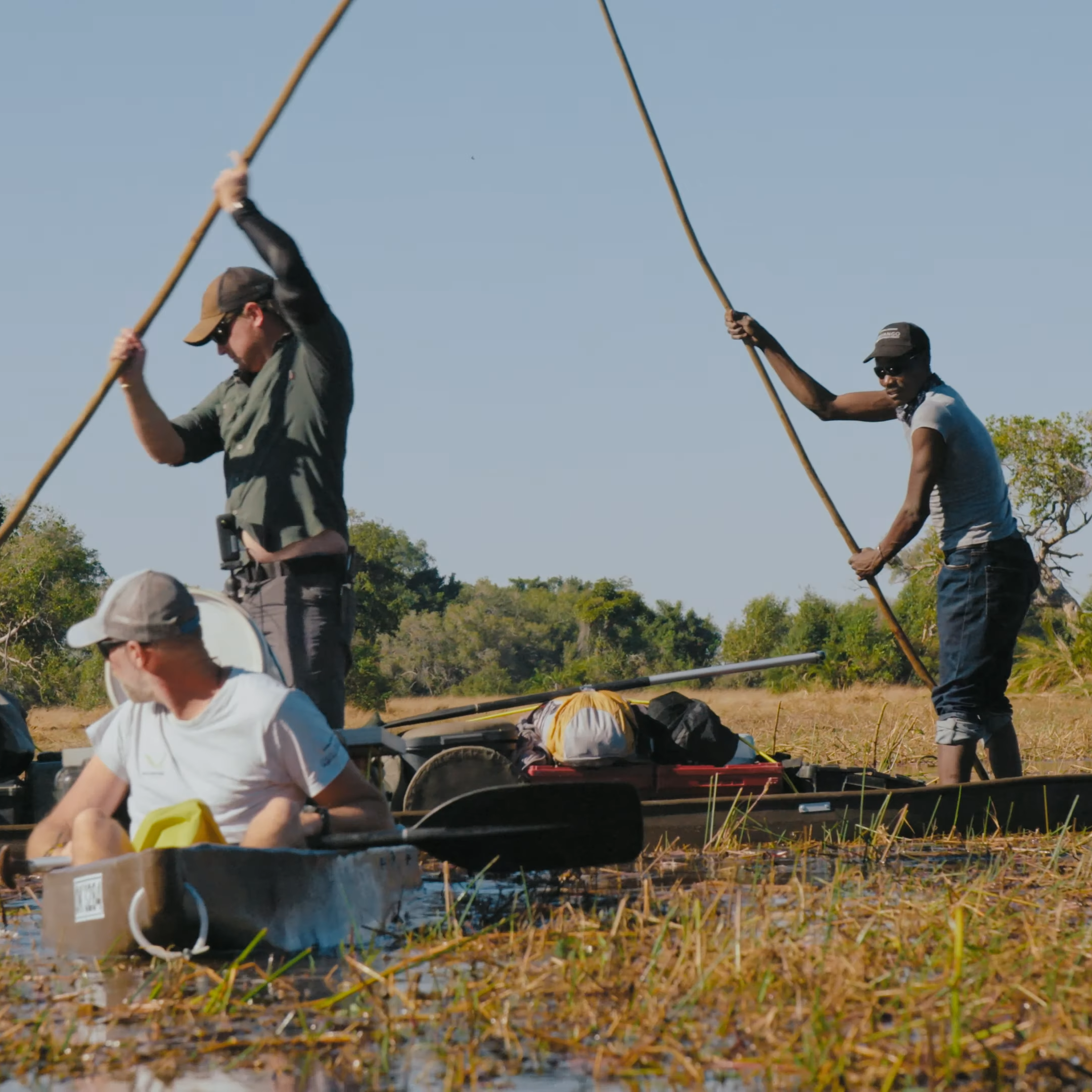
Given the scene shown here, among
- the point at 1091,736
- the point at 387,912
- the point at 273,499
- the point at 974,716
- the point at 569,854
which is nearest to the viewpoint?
the point at 387,912

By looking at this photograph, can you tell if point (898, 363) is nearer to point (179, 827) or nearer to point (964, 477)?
point (964, 477)

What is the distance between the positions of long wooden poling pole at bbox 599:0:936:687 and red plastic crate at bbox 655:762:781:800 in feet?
3.49

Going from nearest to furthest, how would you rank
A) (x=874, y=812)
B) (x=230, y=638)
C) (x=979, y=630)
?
(x=230, y=638), (x=874, y=812), (x=979, y=630)

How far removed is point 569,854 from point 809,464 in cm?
381

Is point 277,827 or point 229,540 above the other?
point 229,540

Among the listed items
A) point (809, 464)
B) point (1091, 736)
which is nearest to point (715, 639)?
point (1091, 736)

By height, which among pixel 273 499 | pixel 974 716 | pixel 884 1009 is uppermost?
pixel 273 499

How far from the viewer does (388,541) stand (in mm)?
73438

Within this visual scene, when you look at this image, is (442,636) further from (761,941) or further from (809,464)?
(761,941)

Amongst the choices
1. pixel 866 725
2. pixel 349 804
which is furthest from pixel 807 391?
pixel 866 725

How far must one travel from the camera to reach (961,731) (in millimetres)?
7395

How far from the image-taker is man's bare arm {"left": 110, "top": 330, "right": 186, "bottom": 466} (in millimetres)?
6348

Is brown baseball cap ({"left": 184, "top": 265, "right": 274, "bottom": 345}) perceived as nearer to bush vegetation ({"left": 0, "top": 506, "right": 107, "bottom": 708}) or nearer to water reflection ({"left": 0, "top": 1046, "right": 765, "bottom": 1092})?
water reflection ({"left": 0, "top": 1046, "right": 765, "bottom": 1092})

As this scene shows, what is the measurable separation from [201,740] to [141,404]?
7.28ft
